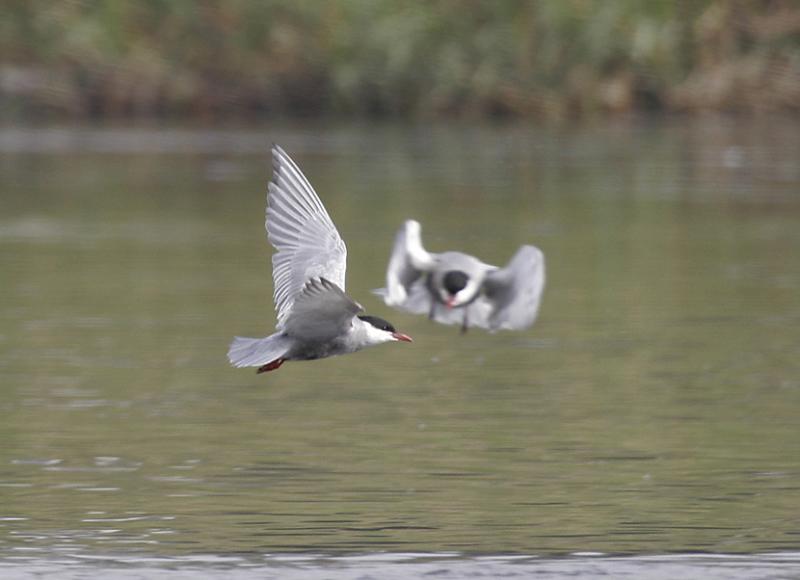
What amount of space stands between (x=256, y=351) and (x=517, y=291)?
1.41 meters

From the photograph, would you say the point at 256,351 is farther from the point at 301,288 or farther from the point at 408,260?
the point at 408,260

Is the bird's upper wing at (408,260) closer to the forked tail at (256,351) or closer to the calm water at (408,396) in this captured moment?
the calm water at (408,396)

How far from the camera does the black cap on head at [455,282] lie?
939 cm

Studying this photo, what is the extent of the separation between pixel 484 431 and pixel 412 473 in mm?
1087

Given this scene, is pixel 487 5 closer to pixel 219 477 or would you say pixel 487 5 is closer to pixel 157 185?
pixel 157 185

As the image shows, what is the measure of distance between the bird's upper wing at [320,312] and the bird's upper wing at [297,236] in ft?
0.62

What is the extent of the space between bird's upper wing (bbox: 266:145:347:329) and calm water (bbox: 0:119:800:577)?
0.89m

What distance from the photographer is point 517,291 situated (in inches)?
370

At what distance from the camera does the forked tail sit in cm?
836

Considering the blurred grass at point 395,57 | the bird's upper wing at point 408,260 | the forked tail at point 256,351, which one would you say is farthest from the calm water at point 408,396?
the blurred grass at point 395,57

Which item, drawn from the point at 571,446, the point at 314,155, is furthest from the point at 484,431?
the point at 314,155

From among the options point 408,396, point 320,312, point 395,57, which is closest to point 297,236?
point 320,312

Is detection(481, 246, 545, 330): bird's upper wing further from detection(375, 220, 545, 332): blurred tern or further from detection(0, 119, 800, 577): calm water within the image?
detection(0, 119, 800, 577): calm water

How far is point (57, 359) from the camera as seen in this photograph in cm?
1263
